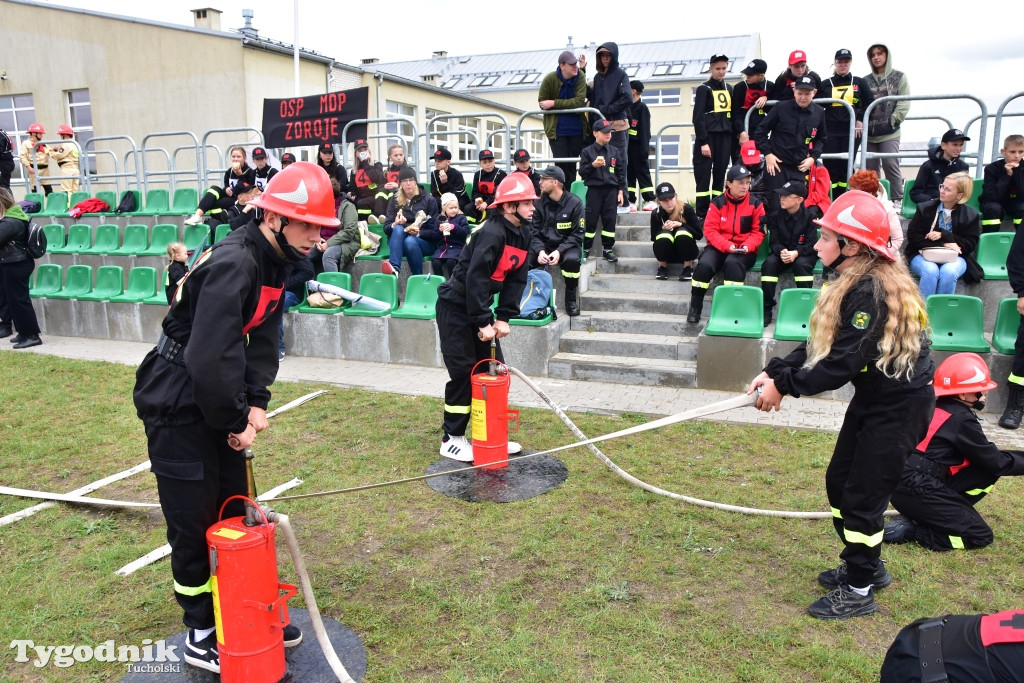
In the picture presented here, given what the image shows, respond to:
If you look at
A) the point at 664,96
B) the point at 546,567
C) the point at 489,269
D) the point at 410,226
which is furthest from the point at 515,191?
the point at 664,96

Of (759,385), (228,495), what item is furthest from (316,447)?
(759,385)

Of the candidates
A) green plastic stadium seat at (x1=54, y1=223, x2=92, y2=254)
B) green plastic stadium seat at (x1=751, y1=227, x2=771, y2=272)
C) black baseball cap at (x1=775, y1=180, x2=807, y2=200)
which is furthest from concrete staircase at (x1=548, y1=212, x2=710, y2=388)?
green plastic stadium seat at (x1=54, y1=223, x2=92, y2=254)

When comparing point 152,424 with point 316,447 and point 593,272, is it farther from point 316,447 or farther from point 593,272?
point 593,272

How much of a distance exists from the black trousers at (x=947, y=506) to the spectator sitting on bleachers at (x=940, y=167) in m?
5.22

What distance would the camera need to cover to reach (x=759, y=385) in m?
3.84

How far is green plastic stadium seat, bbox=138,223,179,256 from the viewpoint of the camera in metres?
12.2

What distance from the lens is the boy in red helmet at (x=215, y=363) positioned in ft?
Result: 9.77

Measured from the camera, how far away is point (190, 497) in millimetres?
3219

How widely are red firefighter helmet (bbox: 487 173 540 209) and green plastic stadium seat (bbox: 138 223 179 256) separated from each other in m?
8.76

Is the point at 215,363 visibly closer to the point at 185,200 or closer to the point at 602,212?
the point at 602,212

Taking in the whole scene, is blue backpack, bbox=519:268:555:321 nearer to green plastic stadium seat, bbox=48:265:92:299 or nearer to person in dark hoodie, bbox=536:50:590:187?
person in dark hoodie, bbox=536:50:590:187

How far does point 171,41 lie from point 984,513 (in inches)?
962

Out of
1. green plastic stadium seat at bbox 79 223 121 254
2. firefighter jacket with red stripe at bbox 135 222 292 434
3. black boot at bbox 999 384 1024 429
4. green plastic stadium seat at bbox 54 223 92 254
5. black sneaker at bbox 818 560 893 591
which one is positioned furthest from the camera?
green plastic stadium seat at bbox 54 223 92 254

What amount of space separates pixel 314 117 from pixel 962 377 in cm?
1129
